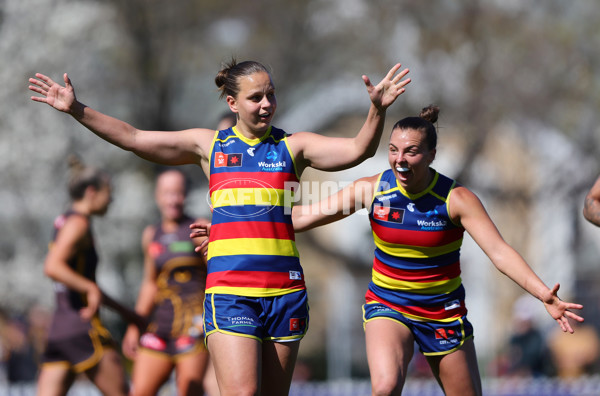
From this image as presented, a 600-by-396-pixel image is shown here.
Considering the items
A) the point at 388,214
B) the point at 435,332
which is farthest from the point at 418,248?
the point at 435,332

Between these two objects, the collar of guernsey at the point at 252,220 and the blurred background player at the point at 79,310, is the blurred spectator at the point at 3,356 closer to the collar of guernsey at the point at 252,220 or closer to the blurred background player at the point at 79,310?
the blurred background player at the point at 79,310

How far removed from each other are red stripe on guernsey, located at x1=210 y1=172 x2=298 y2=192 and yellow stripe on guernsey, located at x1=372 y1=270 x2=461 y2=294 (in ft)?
4.13

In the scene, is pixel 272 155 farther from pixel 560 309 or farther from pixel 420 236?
pixel 560 309

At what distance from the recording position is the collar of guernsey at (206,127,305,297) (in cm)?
511

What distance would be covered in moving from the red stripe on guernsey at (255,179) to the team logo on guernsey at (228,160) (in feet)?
0.18

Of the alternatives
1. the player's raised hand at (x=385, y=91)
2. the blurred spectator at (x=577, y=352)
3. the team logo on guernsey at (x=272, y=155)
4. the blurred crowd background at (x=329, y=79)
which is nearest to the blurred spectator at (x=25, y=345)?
the blurred crowd background at (x=329, y=79)

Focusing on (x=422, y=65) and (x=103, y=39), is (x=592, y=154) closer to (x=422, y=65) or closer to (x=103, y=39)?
(x=422, y=65)

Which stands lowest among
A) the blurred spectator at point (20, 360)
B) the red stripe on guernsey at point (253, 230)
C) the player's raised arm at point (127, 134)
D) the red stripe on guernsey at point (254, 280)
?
the blurred spectator at point (20, 360)

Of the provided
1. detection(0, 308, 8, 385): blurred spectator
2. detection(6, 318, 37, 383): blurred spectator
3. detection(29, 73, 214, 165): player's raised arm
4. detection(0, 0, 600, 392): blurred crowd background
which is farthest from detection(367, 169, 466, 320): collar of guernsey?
detection(0, 308, 8, 385): blurred spectator

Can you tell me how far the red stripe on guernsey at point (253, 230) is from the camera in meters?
5.12

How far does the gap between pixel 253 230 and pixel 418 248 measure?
1317mm

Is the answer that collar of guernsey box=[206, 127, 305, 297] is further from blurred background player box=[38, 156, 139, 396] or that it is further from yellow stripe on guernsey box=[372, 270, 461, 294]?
blurred background player box=[38, 156, 139, 396]

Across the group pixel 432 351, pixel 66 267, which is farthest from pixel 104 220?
pixel 432 351

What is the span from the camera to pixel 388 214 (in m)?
5.90
